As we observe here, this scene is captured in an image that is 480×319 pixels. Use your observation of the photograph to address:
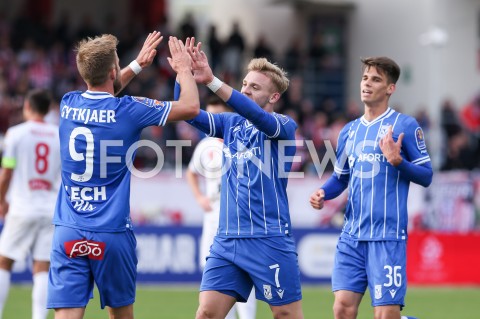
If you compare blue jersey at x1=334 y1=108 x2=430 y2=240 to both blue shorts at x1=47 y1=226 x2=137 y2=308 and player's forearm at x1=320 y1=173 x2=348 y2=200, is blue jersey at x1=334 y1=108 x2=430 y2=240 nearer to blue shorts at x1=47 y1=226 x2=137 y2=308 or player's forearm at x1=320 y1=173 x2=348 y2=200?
player's forearm at x1=320 y1=173 x2=348 y2=200

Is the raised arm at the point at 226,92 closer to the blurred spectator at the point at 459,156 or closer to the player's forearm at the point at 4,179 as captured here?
the player's forearm at the point at 4,179

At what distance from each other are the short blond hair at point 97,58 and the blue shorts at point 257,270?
1643 millimetres

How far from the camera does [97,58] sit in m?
6.70

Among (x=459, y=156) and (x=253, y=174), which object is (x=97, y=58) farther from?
(x=459, y=156)

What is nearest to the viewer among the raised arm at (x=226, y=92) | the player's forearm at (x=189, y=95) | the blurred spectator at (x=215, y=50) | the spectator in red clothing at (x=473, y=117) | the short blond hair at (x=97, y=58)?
the short blond hair at (x=97, y=58)

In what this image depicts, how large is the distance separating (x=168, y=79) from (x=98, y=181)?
53.2 feet

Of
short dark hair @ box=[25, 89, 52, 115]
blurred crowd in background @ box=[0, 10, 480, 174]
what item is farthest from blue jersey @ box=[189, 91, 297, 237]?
blurred crowd in background @ box=[0, 10, 480, 174]

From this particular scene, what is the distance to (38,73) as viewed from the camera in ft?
70.3

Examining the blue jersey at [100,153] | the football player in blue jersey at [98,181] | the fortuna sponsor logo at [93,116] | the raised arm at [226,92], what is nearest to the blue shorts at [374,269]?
the raised arm at [226,92]

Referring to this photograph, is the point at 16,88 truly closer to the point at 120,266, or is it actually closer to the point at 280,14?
the point at 280,14

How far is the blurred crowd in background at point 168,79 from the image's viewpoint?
794 inches

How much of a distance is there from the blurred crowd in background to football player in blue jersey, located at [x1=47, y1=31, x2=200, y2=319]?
37.9ft

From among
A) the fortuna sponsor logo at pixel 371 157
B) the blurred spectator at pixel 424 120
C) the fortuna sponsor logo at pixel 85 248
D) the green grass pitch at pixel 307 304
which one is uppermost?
the blurred spectator at pixel 424 120

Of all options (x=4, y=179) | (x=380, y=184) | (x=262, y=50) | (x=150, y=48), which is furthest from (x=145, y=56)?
(x=262, y=50)
